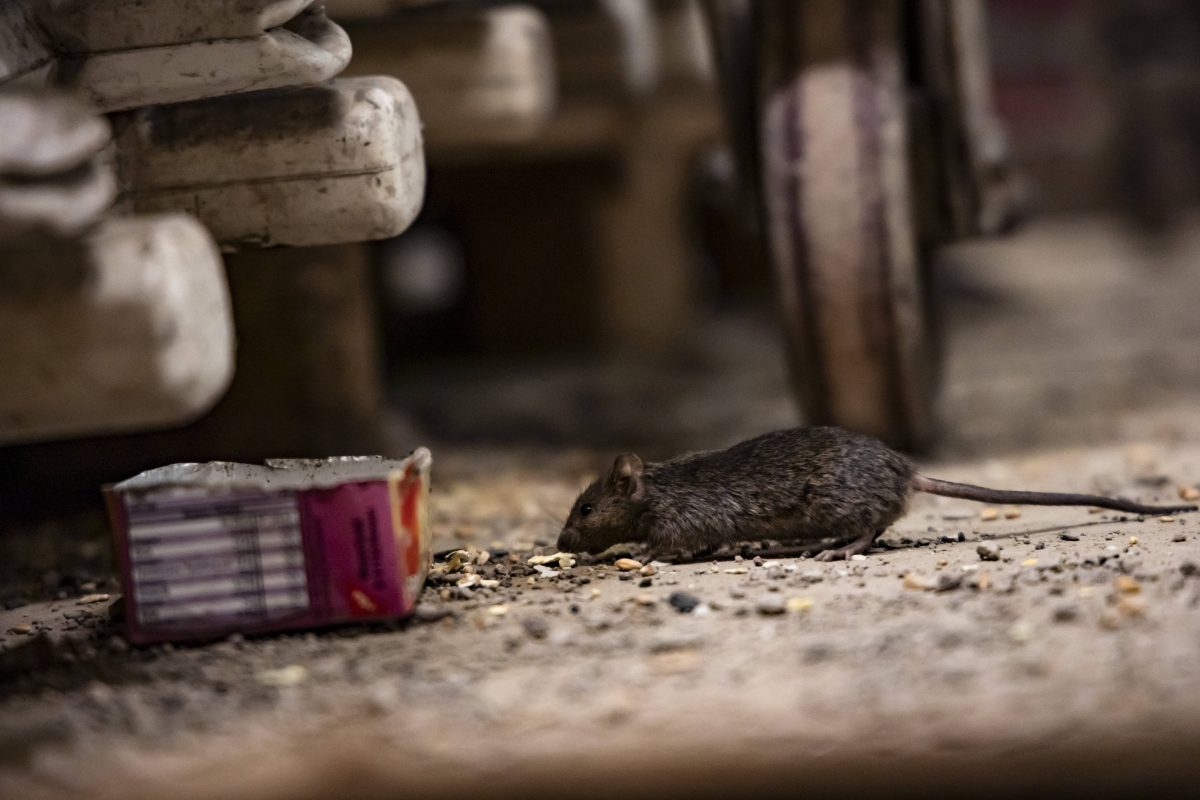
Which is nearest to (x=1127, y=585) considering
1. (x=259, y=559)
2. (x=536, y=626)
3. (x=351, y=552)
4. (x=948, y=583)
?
(x=948, y=583)

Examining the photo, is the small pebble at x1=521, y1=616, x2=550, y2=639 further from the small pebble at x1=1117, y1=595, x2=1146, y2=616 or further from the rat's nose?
the small pebble at x1=1117, y1=595, x2=1146, y2=616

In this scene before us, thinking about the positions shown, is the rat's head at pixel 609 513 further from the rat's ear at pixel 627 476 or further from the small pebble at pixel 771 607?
the small pebble at pixel 771 607

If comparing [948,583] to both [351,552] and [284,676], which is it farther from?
[284,676]

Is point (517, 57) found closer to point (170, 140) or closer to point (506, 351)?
point (170, 140)

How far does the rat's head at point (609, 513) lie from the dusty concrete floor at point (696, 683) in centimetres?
10

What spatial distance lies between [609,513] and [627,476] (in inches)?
4.1

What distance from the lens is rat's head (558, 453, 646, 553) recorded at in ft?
11.6

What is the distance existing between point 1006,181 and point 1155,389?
5.45 feet

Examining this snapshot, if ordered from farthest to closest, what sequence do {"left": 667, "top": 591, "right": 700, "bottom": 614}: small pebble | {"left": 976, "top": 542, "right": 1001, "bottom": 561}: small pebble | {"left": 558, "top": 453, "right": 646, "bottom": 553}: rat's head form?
1. {"left": 558, "top": 453, "right": 646, "bottom": 553}: rat's head
2. {"left": 976, "top": 542, "right": 1001, "bottom": 561}: small pebble
3. {"left": 667, "top": 591, "right": 700, "bottom": 614}: small pebble

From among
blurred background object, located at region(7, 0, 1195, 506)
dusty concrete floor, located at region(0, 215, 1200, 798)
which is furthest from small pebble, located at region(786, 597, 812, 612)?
blurred background object, located at region(7, 0, 1195, 506)

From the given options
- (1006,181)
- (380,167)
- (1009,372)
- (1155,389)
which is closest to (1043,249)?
(1009,372)

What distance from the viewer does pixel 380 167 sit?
329 centimetres

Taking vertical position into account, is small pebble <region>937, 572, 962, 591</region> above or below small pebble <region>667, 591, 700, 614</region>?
below

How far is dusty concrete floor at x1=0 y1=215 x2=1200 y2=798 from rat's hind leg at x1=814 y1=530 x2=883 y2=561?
0.15 feet
